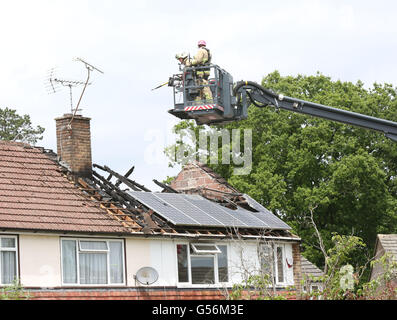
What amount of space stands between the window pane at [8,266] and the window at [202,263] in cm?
634

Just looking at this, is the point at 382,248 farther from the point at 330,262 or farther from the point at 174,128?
the point at 330,262

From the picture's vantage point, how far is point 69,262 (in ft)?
92.0

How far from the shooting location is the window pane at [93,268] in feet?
92.9

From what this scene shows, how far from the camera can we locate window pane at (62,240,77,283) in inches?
1097

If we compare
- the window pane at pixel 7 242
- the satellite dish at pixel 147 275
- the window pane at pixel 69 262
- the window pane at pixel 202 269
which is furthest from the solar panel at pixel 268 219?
the window pane at pixel 7 242

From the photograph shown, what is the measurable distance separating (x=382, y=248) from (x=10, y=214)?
980 inches

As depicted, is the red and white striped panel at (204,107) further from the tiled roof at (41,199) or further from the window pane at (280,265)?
the window pane at (280,265)

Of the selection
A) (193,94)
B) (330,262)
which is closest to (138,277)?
(193,94)

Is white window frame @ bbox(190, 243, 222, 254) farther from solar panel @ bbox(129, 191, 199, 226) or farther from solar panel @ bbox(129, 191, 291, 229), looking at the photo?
solar panel @ bbox(129, 191, 199, 226)

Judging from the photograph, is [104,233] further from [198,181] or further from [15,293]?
[198,181]

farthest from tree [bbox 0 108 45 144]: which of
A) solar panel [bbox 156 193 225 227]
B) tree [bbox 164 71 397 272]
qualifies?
solar panel [bbox 156 193 225 227]

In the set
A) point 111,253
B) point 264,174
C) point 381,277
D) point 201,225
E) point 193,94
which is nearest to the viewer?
point 381,277

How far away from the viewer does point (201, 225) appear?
31484 mm
